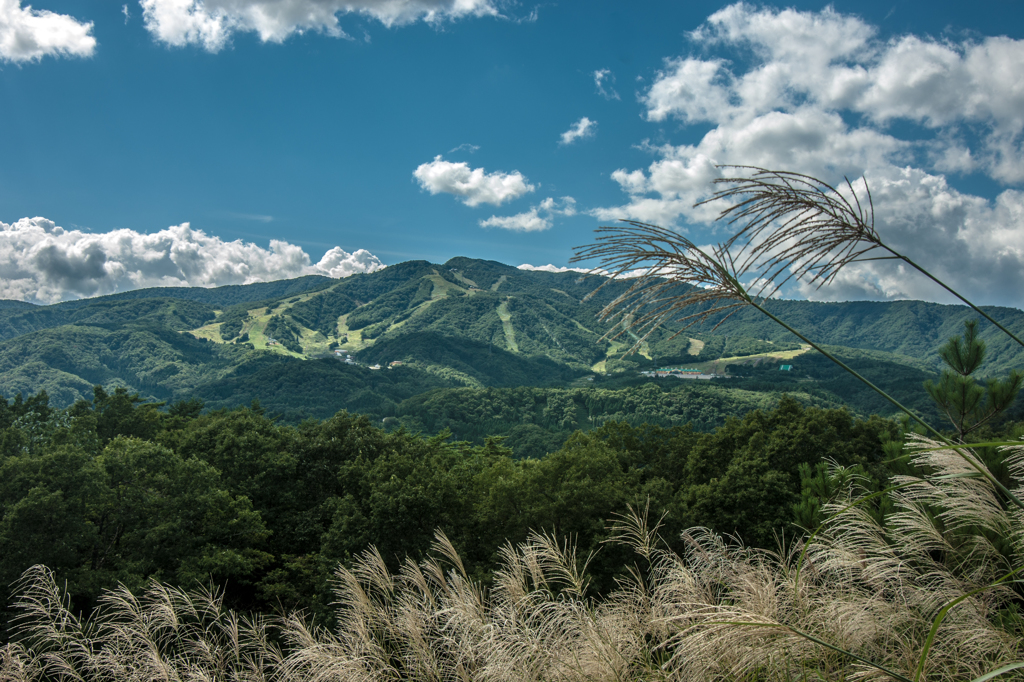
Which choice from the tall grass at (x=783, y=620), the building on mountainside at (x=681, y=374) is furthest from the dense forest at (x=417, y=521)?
the building on mountainside at (x=681, y=374)

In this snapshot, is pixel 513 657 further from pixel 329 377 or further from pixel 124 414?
pixel 329 377

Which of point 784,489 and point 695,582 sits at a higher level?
point 695,582

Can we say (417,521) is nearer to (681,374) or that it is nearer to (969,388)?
(969,388)

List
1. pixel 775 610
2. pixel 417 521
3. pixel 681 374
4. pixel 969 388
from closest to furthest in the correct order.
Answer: pixel 775 610 → pixel 969 388 → pixel 417 521 → pixel 681 374

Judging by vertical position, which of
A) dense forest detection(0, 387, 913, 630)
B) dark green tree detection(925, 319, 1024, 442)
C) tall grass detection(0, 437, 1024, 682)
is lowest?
dense forest detection(0, 387, 913, 630)

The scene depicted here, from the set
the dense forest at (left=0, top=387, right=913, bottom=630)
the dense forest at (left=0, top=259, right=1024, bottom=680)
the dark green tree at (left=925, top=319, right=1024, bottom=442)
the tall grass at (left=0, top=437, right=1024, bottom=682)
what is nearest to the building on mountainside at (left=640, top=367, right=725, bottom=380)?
the dense forest at (left=0, top=259, right=1024, bottom=680)

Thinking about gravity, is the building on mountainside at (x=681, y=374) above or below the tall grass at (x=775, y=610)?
above

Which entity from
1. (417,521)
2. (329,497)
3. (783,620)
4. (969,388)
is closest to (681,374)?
(329,497)

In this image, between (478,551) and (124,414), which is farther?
(124,414)

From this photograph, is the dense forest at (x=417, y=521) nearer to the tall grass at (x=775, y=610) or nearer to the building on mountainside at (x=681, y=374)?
the tall grass at (x=775, y=610)

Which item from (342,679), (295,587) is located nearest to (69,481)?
(295,587)

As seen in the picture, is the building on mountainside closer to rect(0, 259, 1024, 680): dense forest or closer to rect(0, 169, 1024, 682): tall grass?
rect(0, 259, 1024, 680): dense forest

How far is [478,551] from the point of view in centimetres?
2075

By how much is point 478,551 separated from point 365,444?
9.22m
